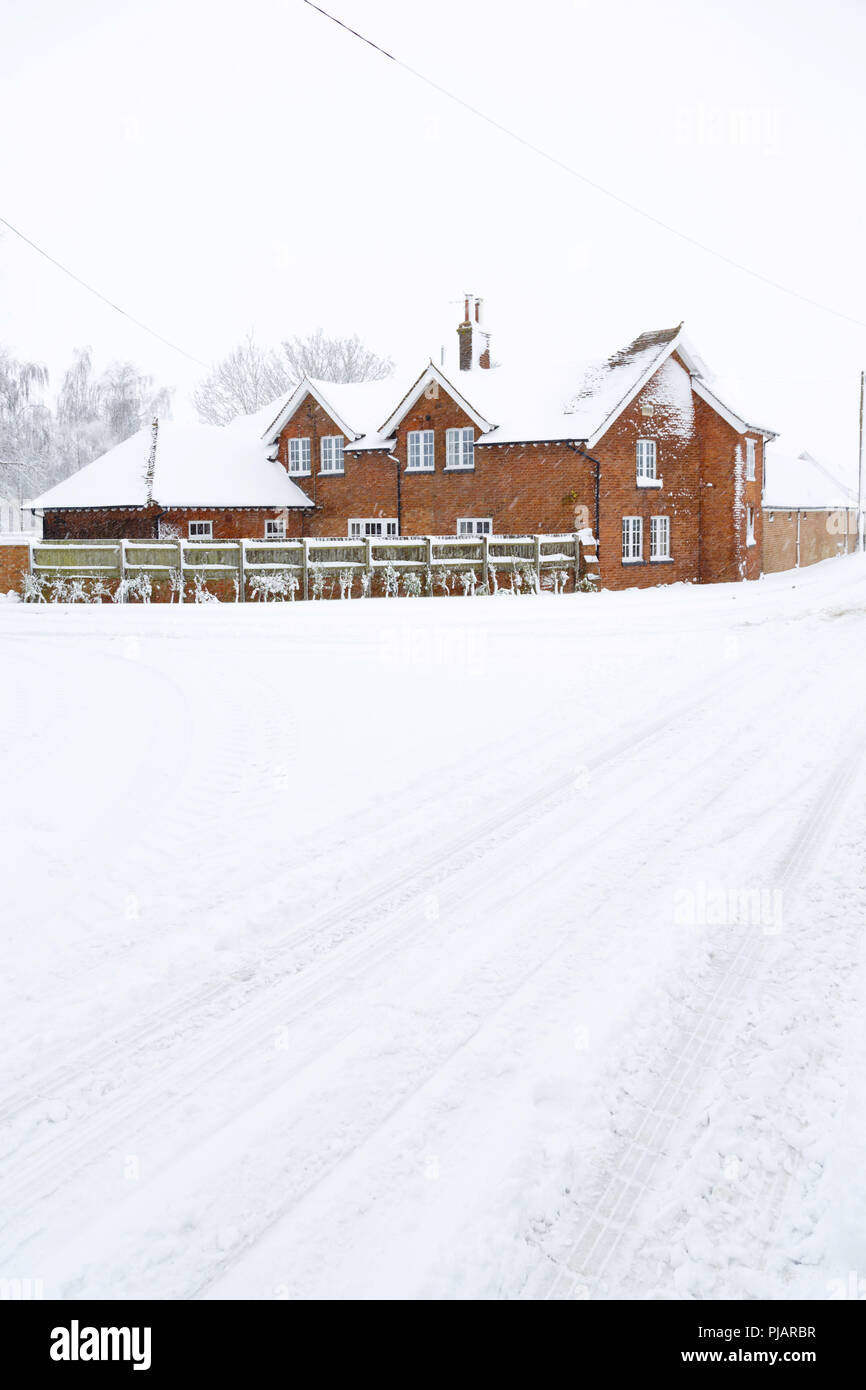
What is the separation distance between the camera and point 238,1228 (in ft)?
9.54

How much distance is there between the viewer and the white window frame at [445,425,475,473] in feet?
110

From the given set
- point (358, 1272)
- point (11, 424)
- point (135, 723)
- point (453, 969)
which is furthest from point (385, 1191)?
point (11, 424)

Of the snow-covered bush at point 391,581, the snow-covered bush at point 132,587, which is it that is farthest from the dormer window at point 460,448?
the snow-covered bush at point 132,587

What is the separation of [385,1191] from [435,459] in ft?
107

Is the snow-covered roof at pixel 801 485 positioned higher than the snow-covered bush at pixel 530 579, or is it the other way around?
the snow-covered roof at pixel 801 485

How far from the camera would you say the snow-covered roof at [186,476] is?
33438 mm

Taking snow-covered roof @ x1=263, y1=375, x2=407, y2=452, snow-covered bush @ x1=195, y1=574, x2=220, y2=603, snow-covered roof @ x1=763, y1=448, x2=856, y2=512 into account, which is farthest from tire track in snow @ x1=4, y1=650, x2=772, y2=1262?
snow-covered roof @ x1=763, y1=448, x2=856, y2=512

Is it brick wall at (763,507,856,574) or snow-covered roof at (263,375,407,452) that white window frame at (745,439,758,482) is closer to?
brick wall at (763,507,856,574)

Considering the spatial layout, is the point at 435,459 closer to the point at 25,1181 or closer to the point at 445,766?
the point at 445,766

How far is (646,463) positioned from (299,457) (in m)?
12.5

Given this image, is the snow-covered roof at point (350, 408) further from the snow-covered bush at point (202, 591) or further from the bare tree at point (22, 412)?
the bare tree at point (22, 412)

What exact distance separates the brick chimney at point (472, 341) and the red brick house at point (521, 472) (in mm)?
3018

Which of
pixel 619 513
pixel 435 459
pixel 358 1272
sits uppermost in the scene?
pixel 435 459

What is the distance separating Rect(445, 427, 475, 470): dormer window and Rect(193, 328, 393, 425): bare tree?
103ft
